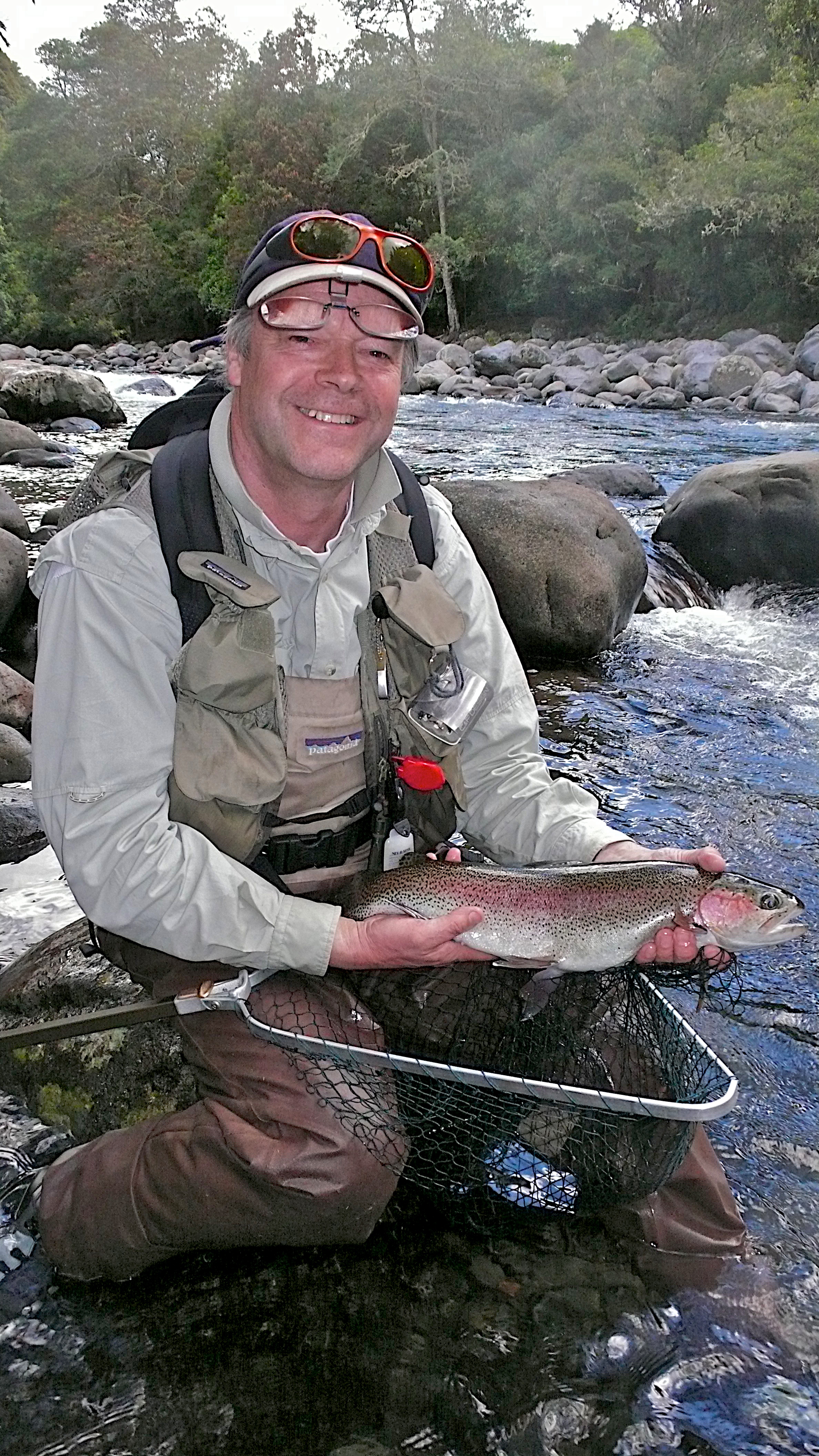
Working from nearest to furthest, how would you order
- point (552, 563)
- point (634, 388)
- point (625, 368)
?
point (552, 563) → point (634, 388) → point (625, 368)

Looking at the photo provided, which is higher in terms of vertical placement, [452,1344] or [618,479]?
[618,479]

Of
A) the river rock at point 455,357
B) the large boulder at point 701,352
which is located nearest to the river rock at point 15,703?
the large boulder at point 701,352

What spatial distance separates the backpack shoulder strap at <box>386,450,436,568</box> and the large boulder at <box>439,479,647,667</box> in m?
4.91

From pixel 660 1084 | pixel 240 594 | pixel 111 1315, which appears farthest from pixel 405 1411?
pixel 240 594

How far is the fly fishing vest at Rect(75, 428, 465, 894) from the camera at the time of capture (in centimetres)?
256

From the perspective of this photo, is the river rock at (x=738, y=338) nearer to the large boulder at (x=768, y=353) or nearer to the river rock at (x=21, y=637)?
the large boulder at (x=768, y=353)

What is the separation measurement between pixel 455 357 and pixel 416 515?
98.5ft

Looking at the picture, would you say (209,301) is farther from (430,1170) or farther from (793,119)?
(430,1170)

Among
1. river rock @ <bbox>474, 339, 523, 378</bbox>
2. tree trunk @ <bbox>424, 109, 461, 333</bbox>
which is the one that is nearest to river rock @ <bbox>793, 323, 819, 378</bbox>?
river rock @ <bbox>474, 339, 523, 378</bbox>

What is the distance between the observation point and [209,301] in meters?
52.6

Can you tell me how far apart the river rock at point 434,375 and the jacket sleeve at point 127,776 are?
25.2m

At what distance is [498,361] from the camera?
100ft

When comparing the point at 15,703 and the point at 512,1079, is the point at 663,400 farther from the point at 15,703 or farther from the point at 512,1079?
the point at 512,1079

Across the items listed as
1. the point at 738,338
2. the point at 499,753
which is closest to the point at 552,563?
the point at 499,753
